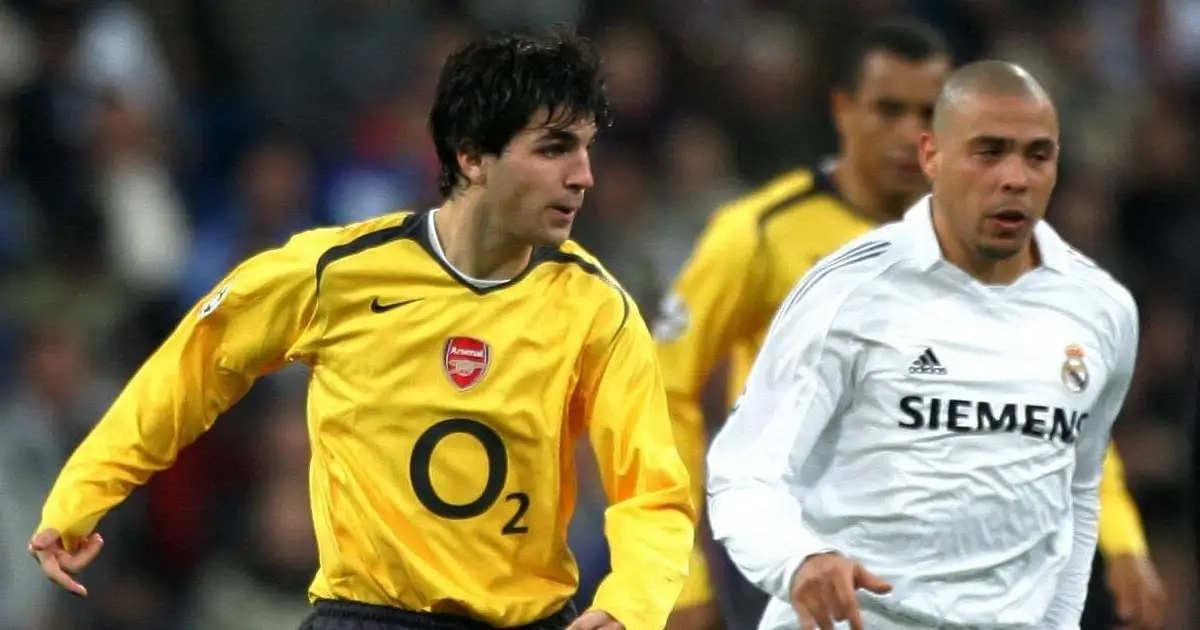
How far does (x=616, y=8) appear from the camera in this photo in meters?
10.7

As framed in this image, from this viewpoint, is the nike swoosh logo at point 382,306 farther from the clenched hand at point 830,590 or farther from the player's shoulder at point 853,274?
the clenched hand at point 830,590

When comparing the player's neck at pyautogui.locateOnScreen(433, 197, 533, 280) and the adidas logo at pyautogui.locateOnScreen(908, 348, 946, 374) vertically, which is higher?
the player's neck at pyautogui.locateOnScreen(433, 197, 533, 280)

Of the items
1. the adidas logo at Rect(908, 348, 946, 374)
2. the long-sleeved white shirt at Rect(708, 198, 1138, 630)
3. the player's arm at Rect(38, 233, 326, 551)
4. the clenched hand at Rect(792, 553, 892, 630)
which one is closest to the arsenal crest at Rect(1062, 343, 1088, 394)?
the long-sleeved white shirt at Rect(708, 198, 1138, 630)

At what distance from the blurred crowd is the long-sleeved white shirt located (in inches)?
142

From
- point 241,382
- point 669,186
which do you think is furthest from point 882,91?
point 669,186

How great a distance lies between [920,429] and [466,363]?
3.24 ft

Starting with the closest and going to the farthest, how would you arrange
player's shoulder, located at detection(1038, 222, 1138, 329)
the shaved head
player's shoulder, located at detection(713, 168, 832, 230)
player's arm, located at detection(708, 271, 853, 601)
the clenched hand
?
the clenched hand
player's arm, located at detection(708, 271, 853, 601)
the shaved head
player's shoulder, located at detection(1038, 222, 1138, 329)
player's shoulder, located at detection(713, 168, 832, 230)

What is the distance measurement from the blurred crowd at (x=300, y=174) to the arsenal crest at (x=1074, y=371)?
3.79m

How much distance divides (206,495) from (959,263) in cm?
450

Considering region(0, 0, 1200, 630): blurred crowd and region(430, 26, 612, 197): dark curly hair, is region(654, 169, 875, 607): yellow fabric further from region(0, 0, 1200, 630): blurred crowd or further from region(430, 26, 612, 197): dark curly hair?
region(0, 0, 1200, 630): blurred crowd

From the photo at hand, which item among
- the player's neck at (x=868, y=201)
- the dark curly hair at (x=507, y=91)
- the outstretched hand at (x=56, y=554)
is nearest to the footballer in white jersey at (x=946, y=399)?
the dark curly hair at (x=507, y=91)

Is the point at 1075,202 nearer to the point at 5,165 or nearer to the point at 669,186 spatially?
the point at 669,186

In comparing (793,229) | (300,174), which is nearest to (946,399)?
(793,229)

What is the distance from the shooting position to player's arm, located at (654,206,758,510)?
6363 mm
